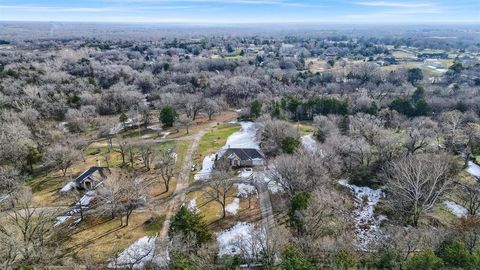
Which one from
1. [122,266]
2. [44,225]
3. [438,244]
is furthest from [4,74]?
[438,244]

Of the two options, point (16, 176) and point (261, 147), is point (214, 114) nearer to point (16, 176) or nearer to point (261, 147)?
point (261, 147)

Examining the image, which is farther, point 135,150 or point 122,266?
point 135,150

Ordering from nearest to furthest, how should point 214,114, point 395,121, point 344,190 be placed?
point 344,190 < point 395,121 < point 214,114

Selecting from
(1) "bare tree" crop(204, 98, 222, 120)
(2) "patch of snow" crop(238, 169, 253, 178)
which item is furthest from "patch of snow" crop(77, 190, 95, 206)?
(1) "bare tree" crop(204, 98, 222, 120)

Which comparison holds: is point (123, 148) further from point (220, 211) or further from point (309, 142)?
point (309, 142)

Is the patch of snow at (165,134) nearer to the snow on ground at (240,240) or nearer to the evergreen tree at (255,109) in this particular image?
the evergreen tree at (255,109)

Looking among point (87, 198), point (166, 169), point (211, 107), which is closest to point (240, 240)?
point (166, 169)

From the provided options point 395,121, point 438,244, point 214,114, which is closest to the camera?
point 438,244
